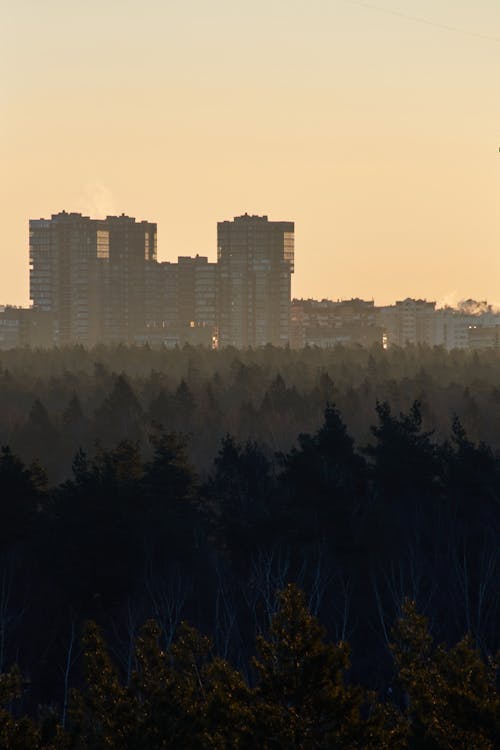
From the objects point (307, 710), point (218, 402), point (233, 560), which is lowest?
point (233, 560)

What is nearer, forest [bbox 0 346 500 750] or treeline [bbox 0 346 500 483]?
forest [bbox 0 346 500 750]

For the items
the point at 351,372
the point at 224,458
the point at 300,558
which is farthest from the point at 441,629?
the point at 351,372

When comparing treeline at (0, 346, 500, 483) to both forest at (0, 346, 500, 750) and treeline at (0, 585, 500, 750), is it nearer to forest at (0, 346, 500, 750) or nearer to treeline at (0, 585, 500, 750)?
forest at (0, 346, 500, 750)

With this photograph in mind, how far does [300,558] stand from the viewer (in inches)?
2249

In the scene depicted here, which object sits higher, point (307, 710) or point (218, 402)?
point (307, 710)

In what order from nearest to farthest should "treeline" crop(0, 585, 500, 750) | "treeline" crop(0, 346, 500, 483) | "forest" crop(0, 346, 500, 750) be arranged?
"treeline" crop(0, 585, 500, 750) → "forest" crop(0, 346, 500, 750) → "treeline" crop(0, 346, 500, 483)

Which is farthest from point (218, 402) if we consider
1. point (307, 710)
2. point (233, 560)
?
point (307, 710)

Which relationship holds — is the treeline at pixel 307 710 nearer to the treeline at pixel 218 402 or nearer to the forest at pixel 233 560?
the forest at pixel 233 560

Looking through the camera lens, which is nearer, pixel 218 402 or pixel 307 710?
pixel 307 710

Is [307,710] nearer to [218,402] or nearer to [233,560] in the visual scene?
[233,560]

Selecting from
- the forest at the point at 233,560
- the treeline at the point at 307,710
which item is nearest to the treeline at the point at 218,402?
the forest at the point at 233,560

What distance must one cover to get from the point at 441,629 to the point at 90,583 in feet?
31.9

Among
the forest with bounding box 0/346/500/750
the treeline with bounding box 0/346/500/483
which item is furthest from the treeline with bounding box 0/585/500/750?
the treeline with bounding box 0/346/500/483

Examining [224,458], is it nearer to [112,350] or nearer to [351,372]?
[351,372]
